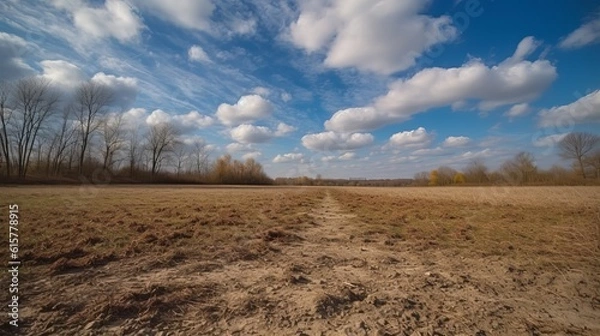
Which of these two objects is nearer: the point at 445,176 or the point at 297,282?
the point at 297,282

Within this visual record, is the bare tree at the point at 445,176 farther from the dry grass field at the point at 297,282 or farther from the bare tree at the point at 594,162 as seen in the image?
the dry grass field at the point at 297,282

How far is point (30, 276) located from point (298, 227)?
809 centimetres

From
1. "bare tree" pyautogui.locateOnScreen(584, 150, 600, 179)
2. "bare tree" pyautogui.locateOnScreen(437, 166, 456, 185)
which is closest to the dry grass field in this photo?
"bare tree" pyautogui.locateOnScreen(584, 150, 600, 179)

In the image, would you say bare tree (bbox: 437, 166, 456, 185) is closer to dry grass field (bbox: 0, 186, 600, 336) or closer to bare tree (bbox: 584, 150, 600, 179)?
bare tree (bbox: 584, 150, 600, 179)

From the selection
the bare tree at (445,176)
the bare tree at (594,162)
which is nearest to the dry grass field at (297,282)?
the bare tree at (594,162)

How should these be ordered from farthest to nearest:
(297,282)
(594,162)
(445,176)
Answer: (445,176) < (594,162) < (297,282)

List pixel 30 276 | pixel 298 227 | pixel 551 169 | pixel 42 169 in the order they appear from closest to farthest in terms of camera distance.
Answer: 1. pixel 30 276
2. pixel 298 227
3. pixel 42 169
4. pixel 551 169

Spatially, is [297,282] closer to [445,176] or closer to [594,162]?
[594,162]

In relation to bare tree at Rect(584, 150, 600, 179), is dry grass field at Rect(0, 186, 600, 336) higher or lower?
lower

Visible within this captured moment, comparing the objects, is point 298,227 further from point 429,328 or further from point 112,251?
point 429,328

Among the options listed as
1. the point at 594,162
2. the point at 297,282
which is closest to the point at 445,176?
the point at 594,162

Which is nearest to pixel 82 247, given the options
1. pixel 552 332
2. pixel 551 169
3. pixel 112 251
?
pixel 112 251

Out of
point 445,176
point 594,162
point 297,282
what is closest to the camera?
point 297,282

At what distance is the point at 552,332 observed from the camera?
3.46 metres
